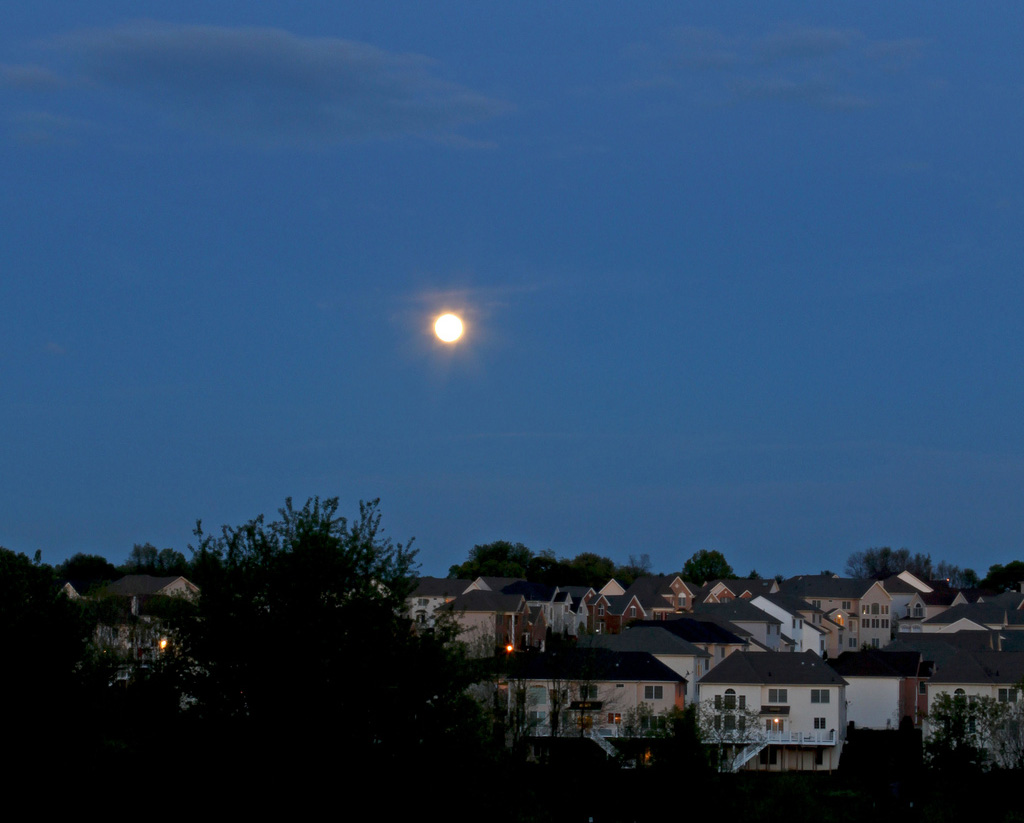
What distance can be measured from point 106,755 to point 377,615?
11202mm

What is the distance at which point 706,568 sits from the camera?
15638 cm

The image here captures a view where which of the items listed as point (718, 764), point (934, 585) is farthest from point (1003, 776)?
point (934, 585)

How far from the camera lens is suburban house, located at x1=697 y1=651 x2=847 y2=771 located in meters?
63.7

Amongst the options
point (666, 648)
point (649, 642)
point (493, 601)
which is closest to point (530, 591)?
point (493, 601)

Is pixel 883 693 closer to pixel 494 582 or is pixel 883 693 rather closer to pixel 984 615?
pixel 984 615

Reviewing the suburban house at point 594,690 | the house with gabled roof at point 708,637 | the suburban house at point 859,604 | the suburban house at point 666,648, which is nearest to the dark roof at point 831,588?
the suburban house at point 859,604

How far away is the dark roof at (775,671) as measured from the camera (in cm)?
6638

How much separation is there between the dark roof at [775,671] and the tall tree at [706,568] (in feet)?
284

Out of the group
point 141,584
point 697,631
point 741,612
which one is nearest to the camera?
point 697,631

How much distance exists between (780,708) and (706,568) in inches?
3600

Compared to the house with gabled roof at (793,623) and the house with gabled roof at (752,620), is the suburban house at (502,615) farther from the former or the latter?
the house with gabled roof at (793,623)

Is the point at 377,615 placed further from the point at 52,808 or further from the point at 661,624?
the point at 661,624

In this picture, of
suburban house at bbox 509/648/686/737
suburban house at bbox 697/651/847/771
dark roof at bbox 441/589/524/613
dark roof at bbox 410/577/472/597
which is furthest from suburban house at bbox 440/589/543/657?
suburban house at bbox 697/651/847/771

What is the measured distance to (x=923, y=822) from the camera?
44531 millimetres
